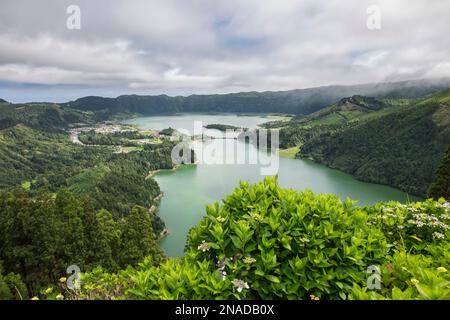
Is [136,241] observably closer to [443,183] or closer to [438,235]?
[438,235]

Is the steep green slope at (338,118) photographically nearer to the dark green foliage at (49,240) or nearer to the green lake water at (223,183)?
the green lake water at (223,183)

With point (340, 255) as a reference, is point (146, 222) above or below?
below

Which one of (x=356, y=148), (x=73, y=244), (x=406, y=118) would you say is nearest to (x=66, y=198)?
(x=73, y=244)

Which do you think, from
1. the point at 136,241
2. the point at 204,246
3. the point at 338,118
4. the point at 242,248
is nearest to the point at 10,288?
the point at 136,241

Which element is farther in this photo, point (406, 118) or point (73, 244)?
point (406, 118)
